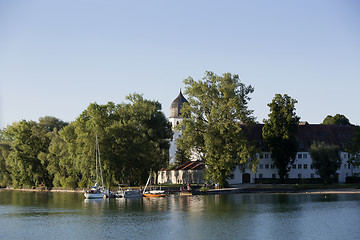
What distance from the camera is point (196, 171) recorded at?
112 meters

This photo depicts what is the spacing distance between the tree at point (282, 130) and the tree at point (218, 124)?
32.2ft

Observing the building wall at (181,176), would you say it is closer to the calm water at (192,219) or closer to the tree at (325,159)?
the tree at (325,159)

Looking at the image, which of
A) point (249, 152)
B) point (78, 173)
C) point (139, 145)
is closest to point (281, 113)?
point (249, 152)

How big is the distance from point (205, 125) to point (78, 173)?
33580mm

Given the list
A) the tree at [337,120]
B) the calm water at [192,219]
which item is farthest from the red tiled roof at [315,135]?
the tree at [337,120]

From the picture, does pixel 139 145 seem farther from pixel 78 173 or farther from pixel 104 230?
pixel 104 230

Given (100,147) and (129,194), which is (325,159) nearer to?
(129,194)

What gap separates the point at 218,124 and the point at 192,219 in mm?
36923

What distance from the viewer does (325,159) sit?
10156 centimetres

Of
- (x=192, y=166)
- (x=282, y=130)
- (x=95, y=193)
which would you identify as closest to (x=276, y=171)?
(x=282, y=130)

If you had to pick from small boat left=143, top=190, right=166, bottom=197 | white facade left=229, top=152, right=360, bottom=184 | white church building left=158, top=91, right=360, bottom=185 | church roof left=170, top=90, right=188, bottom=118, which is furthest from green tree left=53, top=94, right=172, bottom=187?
church roof left=170, top=90, right=188, bottom=118

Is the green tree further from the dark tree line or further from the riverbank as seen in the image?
the riverbank

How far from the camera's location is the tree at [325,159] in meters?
101

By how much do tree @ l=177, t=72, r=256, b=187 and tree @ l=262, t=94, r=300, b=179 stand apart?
9827 mm
